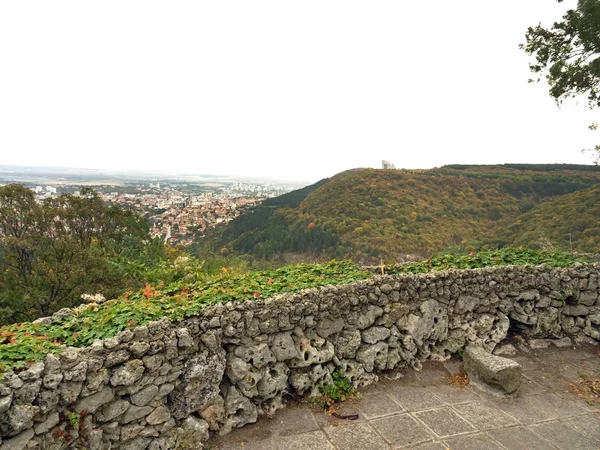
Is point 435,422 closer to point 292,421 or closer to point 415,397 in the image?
point 415,397

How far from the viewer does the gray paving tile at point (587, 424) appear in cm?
507

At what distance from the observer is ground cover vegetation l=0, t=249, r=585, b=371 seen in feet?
12.8

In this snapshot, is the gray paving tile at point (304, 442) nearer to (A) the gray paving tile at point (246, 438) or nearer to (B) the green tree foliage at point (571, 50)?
(A) the gray paving tile at point (246, 438)

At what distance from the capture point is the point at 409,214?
126 ft

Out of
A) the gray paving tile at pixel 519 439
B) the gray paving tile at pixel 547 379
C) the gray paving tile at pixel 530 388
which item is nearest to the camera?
the gray paving tile at pixel 519 439

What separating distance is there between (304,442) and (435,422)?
2.03 m

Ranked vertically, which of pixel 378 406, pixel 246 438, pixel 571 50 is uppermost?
pixel 571 50

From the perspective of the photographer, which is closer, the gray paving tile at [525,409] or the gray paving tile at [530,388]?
the gray paving tile at [525,409]

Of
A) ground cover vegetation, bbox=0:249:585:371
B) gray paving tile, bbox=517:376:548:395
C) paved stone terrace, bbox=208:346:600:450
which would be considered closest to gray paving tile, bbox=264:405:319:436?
paved stone terrace, bbox=208:346:600:450

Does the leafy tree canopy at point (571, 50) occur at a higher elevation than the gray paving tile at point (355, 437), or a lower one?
higher

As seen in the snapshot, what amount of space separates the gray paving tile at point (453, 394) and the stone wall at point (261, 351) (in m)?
0.66

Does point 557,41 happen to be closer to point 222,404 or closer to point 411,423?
point 411,423

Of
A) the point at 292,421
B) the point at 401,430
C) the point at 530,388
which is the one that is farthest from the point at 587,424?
the point at 292,421

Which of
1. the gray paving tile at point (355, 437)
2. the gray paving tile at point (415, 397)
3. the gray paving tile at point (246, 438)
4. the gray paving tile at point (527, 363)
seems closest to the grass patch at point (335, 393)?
the gray paving tile at point (355, 437)
